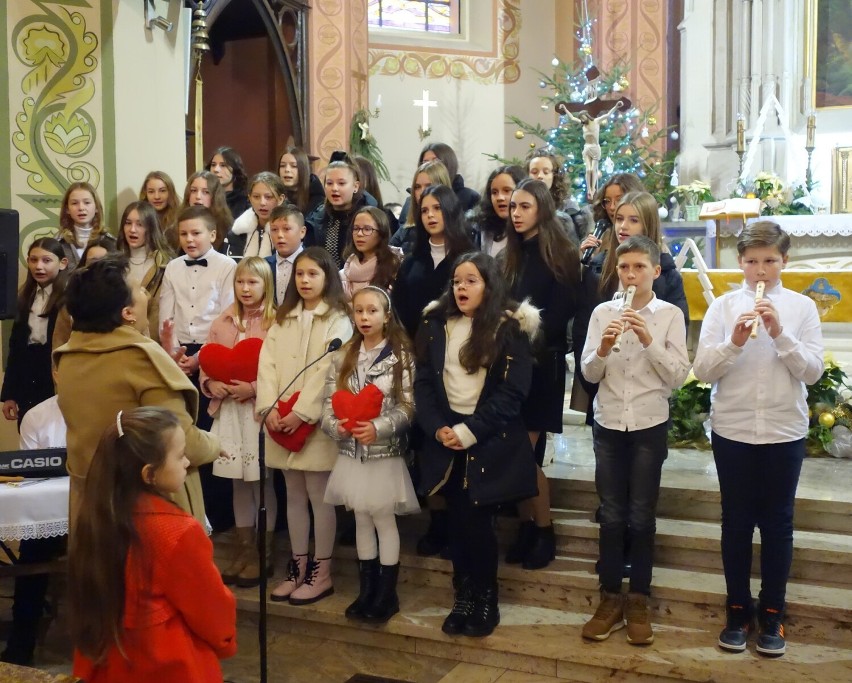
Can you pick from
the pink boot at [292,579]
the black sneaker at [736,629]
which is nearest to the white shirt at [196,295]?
the pink boot at [292,579]

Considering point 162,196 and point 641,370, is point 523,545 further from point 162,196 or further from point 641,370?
point 162,196

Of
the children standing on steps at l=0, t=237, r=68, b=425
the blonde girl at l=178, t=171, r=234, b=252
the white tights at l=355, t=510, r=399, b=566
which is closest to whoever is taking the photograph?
the white tights at l=355, t=510, r=399, b=566

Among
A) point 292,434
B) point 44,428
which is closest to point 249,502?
point 292,434

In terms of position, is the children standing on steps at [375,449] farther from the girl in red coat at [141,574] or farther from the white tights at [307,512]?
the girl in red coat at [141,574]

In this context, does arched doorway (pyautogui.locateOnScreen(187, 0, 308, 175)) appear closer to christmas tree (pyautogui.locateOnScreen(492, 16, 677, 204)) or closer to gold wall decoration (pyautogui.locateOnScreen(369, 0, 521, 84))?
gold wall decoration (pyautogui.locateOnScreen(369, 0, 521, 84))

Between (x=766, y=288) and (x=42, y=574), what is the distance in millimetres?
2932

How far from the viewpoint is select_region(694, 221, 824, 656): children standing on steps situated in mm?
3359

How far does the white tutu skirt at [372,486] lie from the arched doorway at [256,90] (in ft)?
19.0

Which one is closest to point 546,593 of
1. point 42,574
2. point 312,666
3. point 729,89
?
point 312,666

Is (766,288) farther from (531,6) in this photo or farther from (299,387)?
(531,6)

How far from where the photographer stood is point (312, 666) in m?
3.87

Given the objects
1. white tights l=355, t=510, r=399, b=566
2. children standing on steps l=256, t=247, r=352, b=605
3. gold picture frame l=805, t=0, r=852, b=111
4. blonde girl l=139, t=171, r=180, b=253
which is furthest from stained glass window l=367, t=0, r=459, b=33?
white tights l=355, t=510, r=399, b=566

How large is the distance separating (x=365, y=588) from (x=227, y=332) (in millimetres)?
1220

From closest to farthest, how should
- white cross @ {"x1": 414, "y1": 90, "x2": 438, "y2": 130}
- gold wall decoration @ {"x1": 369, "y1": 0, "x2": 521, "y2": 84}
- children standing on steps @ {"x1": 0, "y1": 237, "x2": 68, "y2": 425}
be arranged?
children standing on steps @ {"x1": 0, "y1": 237, "x2": 68, "y2": 425} → white cross @ {"x1": 414, "y1": 90, "x2": 438, "y2": 130} → gold wall decoration @ {"x1": 369, "y1": 0, "x2": 521, "y2": 84}
